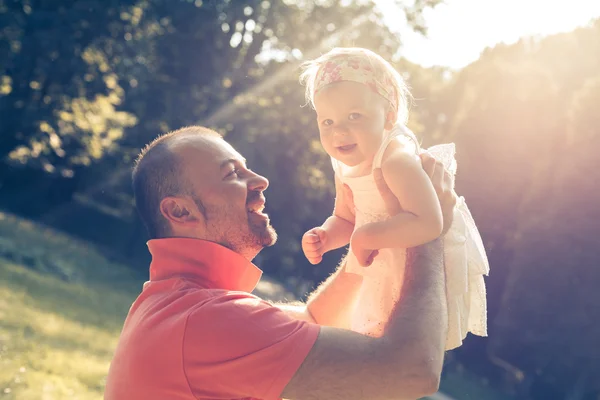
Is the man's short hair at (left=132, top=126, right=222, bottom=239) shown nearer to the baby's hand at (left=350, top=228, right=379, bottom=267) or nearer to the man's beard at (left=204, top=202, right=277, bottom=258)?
the man's beard at (left=204, top=202, right=277, bottom=258)

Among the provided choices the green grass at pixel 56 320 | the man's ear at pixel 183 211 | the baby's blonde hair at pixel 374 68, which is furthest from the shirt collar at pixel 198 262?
the green grass at pixel 56 320

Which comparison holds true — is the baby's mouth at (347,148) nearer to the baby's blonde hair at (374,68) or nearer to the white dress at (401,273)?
the white dress at (401,273)

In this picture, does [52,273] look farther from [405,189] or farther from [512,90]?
[405,189]

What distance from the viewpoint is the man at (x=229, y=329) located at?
6.74 ft

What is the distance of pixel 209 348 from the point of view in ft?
6.94

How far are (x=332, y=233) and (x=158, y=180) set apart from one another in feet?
2.76

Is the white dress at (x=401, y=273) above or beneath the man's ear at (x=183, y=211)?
beneath

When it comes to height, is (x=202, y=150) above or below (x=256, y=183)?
above

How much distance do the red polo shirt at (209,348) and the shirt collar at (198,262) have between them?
15cm

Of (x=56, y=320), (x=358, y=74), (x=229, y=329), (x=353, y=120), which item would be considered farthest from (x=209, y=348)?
(x=56, y=320)

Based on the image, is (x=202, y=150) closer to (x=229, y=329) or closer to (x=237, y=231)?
(x=237, y=231)

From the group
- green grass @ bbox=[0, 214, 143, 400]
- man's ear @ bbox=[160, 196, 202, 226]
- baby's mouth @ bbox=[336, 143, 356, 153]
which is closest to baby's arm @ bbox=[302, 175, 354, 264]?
baby's mouth @ bbox=[336, 143, 356, 153]

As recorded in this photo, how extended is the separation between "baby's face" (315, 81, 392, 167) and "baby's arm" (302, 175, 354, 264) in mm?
273

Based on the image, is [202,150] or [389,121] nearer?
[202,150]
